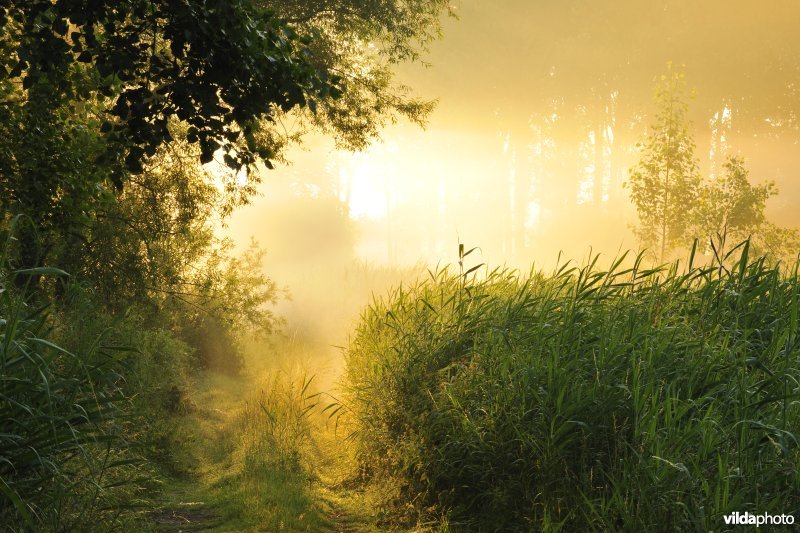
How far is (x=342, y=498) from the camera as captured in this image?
310 inches

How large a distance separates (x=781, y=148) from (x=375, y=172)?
119ft

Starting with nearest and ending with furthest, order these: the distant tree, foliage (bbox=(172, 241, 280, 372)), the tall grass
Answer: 1. the tall grass
2. foliage (bbox=(172, 241, 280, 372))
3. the distant tree

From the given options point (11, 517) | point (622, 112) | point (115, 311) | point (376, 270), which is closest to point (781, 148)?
point (622, 112)

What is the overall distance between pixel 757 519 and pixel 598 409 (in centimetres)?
137

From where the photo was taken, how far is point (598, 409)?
534cm

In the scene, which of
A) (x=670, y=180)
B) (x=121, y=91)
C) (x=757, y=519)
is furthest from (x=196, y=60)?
(x=670, y=180)

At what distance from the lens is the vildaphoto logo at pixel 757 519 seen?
4160 mm

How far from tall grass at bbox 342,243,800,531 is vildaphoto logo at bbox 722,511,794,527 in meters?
0.05

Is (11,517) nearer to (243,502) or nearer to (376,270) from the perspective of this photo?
(243,502)

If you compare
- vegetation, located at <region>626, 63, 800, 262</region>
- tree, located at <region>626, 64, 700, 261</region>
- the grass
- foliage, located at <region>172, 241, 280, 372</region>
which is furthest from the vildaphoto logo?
tree, located at <region>626, 64, 700, 261</region>

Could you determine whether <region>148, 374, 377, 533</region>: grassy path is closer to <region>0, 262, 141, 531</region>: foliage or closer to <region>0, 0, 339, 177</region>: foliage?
<region>0, 262, 141, 531</region>: foliage

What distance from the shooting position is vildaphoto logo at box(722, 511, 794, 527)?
13.6 feet

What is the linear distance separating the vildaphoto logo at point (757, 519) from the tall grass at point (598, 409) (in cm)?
5

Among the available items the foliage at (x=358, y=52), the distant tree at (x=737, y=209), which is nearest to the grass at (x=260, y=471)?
the foliage at (x=358, y=52)
